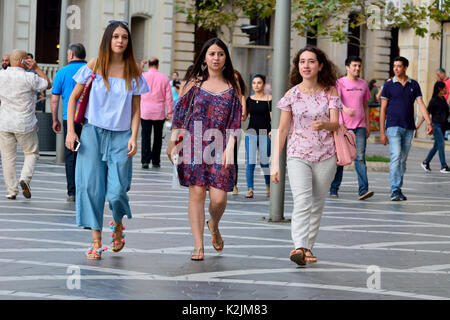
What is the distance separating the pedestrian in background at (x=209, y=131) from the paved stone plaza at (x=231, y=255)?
1.80 feet

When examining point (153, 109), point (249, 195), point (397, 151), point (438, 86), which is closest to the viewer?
point (249, 195)

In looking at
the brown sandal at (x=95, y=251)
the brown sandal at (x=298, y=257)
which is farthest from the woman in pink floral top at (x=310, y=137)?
the brown sandal at (x=95, y=251)

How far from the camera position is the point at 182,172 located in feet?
30.7

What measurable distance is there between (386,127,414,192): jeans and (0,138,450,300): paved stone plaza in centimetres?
47

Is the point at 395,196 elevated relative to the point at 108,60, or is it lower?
lower

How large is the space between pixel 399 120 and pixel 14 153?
17.8ft

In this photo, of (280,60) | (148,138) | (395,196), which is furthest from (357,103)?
(148,138)

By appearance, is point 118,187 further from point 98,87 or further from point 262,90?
point 262,90

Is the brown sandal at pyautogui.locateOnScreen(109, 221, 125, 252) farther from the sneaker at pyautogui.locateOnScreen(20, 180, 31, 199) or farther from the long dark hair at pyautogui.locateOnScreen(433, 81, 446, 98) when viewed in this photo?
the long dark hair at pyautogui.locateOnScreen(433, 81, 446, 98)

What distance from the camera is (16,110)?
1367 centimetres

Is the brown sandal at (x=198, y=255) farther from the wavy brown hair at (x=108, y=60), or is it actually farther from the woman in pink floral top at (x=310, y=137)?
the wavy brown hair at (x=108, y=60)

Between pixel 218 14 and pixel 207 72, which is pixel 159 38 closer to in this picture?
pixel 218 14

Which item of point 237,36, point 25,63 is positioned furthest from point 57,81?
point 237,36
